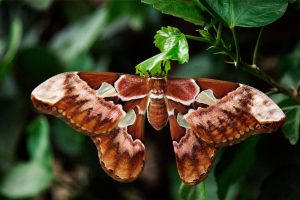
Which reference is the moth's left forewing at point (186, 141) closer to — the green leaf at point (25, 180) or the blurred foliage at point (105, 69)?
the blurred foliage at point (105, 69)

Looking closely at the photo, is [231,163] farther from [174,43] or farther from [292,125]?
[174,43]

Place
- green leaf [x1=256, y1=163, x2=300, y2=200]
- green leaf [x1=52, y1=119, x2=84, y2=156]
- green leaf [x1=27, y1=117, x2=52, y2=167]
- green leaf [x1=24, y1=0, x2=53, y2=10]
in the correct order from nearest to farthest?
1. green leaf [x1=256, y1=163, x2=300, y2=200]
2. green leaf [x1=24, y1=0, x2=53, y2=10]
3. green leaf [x1=27, y1=117, x2=52, y2=167]
4. green leaf [x1=52, y1=119, x2=84, y2=156]

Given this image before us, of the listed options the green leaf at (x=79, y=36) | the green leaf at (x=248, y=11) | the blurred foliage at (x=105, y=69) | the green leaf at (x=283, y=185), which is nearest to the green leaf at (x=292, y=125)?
the blurred foliage at (x=105, y=69)

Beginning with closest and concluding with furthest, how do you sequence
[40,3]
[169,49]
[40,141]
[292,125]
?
[169,49] → [292,125] → [40,3] → [40,141]

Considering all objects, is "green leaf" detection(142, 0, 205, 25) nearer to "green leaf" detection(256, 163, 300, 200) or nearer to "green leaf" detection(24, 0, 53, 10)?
"green leaf" detection(256, 163, 300, 200)

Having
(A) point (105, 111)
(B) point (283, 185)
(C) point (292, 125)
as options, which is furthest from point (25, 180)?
(C) point (292, 125)

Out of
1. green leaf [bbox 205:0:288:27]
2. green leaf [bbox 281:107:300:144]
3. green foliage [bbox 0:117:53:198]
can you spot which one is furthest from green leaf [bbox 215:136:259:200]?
green foliage [bbox 0:117:53:198]
